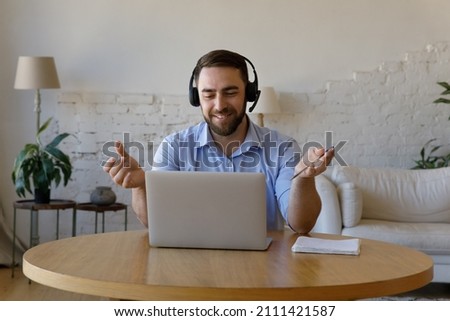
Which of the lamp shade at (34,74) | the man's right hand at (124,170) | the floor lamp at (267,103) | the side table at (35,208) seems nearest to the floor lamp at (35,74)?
the lamp shade at (34,74)

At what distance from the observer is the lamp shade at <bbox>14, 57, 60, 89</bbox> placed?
536cm

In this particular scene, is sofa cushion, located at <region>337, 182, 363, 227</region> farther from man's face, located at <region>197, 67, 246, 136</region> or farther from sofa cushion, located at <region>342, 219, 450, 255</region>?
man's face, located at <region>197, 67, 246, 136</region>

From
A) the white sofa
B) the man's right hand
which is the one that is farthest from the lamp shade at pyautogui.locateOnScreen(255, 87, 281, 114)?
the man's right hand

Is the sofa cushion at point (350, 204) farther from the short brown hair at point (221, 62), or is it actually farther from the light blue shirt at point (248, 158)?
the short brown hair at point (221, 62)

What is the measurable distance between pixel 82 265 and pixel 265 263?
48 centimetres

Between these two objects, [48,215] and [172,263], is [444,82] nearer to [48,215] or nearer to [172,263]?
[48,215]

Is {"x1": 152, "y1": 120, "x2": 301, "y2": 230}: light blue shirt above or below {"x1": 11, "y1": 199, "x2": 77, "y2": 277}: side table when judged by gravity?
above

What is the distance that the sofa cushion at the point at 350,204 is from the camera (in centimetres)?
498

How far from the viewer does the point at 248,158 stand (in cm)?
282

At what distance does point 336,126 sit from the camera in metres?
5.94

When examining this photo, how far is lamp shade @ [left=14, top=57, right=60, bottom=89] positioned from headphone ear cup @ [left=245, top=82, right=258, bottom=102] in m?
2.80

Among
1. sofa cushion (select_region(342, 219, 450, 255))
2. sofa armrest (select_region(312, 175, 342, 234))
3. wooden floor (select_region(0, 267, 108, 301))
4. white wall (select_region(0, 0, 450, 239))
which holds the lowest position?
wooden floor (select_region(0, 267, 108, 301))

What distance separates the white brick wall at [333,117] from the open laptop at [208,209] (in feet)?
12.0
